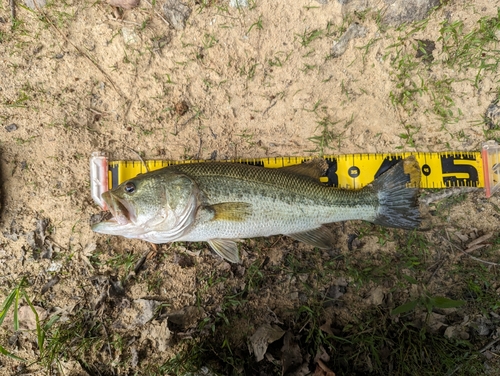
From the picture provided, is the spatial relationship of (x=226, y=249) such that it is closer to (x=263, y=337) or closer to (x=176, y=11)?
(x=263, y=337)

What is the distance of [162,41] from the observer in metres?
4.29

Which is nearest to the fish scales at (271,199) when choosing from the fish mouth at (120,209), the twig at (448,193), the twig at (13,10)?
the fish mouth at (120,209)

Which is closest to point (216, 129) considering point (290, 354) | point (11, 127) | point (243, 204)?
point (243, 204)

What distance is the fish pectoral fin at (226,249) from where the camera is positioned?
3.81 m

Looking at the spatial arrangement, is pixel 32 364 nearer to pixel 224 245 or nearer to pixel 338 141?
pixel 224 245

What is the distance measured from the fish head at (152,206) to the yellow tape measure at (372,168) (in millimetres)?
806

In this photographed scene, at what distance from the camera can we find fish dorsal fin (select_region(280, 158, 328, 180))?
12.9ft

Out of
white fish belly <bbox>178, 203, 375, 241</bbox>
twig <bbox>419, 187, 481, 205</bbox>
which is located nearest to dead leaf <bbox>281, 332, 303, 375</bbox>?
white fish belly <bbox>178, 203, 375, 241</bbox>

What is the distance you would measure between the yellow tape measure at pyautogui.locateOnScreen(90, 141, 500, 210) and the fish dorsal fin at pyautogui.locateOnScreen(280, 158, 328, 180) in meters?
0.24

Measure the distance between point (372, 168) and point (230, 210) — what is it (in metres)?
1.98

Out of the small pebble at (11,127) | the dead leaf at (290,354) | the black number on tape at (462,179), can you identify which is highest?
the small pebble at (11,127)

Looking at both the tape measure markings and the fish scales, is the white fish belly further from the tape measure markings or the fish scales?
the tape measure markings

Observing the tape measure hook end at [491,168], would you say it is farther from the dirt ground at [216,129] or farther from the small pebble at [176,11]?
the small pebble at [176,11]

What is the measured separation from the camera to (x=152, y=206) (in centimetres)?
339
